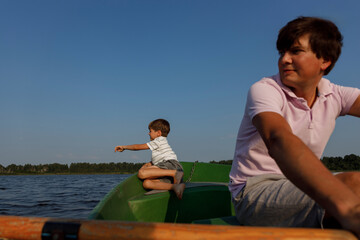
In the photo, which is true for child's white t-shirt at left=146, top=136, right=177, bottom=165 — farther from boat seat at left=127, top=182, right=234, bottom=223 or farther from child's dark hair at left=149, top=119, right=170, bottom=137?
boat seat at left=127, top=182, right=234, bottom=223

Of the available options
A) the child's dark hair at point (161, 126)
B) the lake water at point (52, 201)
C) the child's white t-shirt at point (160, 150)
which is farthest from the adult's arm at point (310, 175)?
the lake water at point (52, 201)

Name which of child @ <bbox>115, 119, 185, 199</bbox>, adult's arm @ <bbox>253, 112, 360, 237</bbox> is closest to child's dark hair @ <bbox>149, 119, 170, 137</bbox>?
child @ <bbox>115, 119, 185, 199</bbox>

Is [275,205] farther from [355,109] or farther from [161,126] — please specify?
[161,126]

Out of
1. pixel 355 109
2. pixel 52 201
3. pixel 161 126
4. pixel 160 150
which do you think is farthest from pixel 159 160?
pixel 52 201

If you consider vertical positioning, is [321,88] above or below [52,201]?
above

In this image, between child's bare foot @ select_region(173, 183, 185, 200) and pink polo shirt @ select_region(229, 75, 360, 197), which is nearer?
pink polo shirt @ select_region(229, 75, 360, 197)

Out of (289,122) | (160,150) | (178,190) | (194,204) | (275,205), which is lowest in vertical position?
(194,204)

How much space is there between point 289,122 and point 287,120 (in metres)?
0.01

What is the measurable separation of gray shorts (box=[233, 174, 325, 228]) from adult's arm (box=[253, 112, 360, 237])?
222 mm

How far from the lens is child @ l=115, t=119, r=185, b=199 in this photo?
3.89m

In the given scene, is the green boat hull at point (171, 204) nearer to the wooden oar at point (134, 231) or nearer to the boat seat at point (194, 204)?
the boat seat at point (194, 204)

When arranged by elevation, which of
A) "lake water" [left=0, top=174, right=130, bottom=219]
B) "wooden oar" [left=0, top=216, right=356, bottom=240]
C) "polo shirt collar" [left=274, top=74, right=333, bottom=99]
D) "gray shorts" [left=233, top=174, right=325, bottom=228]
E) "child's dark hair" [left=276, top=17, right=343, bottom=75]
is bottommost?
"lake water" [left=0, top=174, right=130, bottom=219]

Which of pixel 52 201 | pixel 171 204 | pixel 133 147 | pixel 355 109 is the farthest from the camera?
pixel 52 201

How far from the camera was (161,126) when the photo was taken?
5.01m
